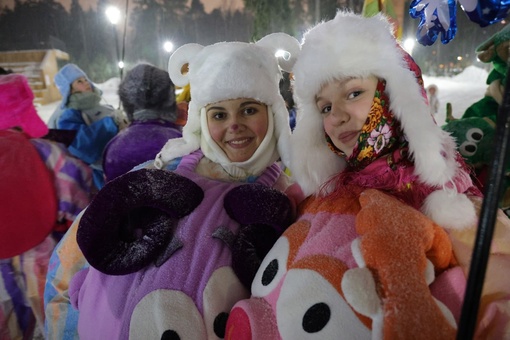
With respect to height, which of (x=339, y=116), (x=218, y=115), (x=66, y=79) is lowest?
(x=66, y=79)

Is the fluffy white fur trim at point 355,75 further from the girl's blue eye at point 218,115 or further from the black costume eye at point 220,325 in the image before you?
the black costume eye at point 220,325

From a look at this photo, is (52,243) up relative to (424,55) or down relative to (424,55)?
down

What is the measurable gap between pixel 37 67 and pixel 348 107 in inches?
446

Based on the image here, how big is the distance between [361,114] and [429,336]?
74 cm

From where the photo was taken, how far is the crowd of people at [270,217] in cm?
85

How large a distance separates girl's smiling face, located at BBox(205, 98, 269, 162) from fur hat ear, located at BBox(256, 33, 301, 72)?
31cm

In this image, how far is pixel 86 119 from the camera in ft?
11.8

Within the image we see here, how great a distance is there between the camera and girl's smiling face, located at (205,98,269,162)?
1642 millimetres

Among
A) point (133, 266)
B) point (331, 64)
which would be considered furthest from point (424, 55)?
point (133, 266)

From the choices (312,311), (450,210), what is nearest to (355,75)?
(450,210)

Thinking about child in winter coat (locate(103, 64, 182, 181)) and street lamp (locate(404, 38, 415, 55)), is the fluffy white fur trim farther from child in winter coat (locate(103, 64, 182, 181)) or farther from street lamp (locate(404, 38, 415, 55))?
child in winter coat (locate(103, 64, 182, 181))

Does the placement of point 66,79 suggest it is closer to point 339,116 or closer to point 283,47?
point 283,47

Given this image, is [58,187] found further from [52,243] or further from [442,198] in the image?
[442,198]

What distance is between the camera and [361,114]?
122cm
